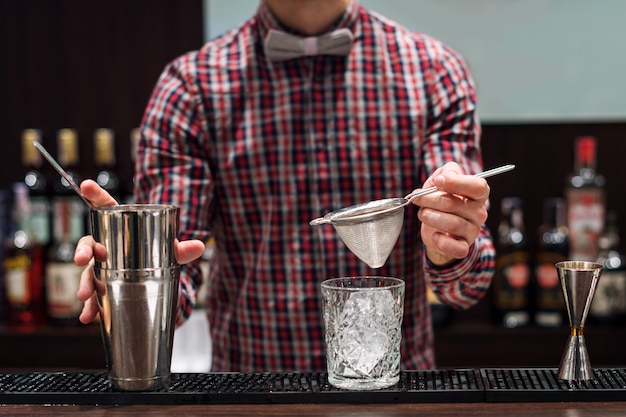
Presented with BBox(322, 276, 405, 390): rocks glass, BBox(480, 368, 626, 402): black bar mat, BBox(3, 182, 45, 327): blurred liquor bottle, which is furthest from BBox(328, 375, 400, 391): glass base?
BBox(3, 182, 45, 327): blurred liquor bottle

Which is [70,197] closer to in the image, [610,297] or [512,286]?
[512,286]

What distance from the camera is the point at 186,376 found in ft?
4.24

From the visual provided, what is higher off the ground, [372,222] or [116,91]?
[116,91]

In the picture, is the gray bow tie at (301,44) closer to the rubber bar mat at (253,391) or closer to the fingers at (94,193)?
the fingers at (94,193)

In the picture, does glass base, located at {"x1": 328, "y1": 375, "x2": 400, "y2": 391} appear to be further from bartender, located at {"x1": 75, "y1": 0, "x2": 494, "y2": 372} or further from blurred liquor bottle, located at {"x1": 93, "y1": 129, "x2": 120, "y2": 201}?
blurred liquor bottle, located at {"x1": 93, "y1": 129, "x2": 120, "y2": 201}

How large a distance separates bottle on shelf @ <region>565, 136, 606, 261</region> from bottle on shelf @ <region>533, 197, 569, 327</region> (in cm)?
3

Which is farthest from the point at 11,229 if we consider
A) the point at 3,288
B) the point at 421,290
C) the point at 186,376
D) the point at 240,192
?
the point at 186,376

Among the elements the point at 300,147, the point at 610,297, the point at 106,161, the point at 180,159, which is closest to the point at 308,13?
the point at 300,147

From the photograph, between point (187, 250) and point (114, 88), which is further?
point (114, 88)

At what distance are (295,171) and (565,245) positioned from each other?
1182mm

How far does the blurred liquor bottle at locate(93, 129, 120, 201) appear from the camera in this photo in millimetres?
2721

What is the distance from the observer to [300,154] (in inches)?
72.2

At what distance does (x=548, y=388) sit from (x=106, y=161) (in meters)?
1.89

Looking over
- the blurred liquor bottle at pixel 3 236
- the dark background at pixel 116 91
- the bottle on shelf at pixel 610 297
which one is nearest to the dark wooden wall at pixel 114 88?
the dark background at pixel 116 91
